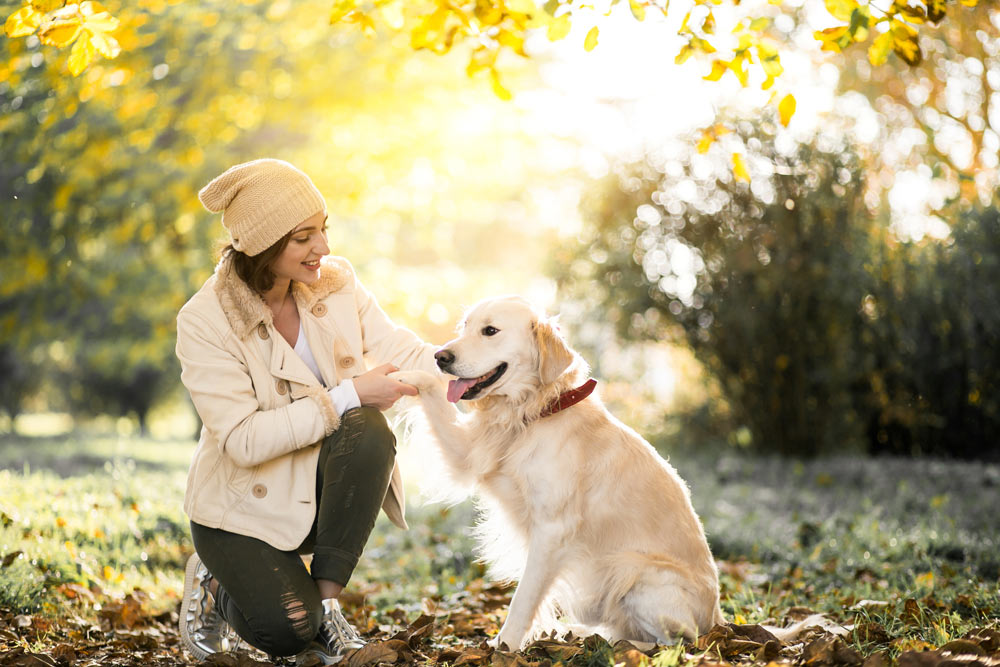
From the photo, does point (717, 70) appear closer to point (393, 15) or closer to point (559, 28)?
point (559, 28)

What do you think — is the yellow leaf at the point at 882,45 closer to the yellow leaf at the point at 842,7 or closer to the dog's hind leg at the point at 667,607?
the yellow leaf at the point at 842,7

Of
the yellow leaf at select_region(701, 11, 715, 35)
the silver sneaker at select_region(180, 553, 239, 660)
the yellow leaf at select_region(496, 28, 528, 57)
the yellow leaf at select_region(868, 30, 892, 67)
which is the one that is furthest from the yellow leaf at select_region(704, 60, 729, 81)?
the silver sneaker at select_region(180, 553, 239, 660)

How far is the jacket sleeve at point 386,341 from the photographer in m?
3.56

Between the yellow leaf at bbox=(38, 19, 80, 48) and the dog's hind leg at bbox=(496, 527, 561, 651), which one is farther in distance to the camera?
the yellow leaf at bbox=(38, 19, 80, 48)

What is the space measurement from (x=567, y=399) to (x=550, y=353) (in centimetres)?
19

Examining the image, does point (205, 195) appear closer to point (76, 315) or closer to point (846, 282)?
point (846, 282)

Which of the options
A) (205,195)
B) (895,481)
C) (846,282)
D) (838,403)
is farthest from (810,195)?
(205,195)

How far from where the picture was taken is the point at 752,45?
10.8 feet

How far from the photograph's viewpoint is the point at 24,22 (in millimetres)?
3195

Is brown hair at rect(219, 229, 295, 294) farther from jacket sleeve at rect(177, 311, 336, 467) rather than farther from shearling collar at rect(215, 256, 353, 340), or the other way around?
jacket sleeve at rect(177, 311, 336, 467)

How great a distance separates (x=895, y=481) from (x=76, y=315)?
1007 cm

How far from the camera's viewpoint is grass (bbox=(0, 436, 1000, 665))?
3779 mm

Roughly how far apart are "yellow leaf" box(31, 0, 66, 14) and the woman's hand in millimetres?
1730

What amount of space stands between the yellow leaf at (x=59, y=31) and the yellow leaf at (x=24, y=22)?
0.13ft
